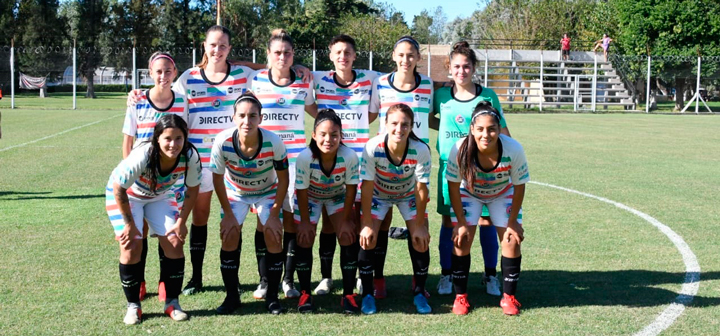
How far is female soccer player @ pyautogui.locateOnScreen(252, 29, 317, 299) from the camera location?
5.45 m

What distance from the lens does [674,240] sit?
23.4 ft

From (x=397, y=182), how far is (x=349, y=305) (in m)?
0.94

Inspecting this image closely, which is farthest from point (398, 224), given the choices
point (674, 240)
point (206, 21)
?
point (206, 21)

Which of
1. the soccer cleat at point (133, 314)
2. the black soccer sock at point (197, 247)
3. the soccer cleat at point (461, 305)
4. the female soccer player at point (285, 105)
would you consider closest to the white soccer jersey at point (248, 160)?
the female soccer player at point (285, 105)

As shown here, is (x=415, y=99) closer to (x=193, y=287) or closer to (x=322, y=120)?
(x=322, y=120)

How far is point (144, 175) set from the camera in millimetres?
4758

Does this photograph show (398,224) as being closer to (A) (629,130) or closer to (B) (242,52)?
(A) (629,130)

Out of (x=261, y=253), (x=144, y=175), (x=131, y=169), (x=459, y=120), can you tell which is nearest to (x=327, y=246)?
(x=261, y=253)

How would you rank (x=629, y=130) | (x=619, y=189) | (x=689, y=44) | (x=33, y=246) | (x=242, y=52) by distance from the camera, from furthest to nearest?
1. (x=689, y=44)
2. (x=242, y=52)
3. (x=629, y=130)
4. (x=619, y=189)
5. (x=33, y=246)

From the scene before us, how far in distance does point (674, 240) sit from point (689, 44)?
1439 inches

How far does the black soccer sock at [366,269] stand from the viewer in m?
5.09

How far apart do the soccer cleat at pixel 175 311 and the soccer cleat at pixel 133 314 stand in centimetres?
19

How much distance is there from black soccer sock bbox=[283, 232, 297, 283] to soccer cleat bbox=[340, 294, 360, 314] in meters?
0.62

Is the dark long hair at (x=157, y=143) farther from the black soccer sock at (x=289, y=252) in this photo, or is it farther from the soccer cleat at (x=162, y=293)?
the black soccer sock at (x=289, y=252)
